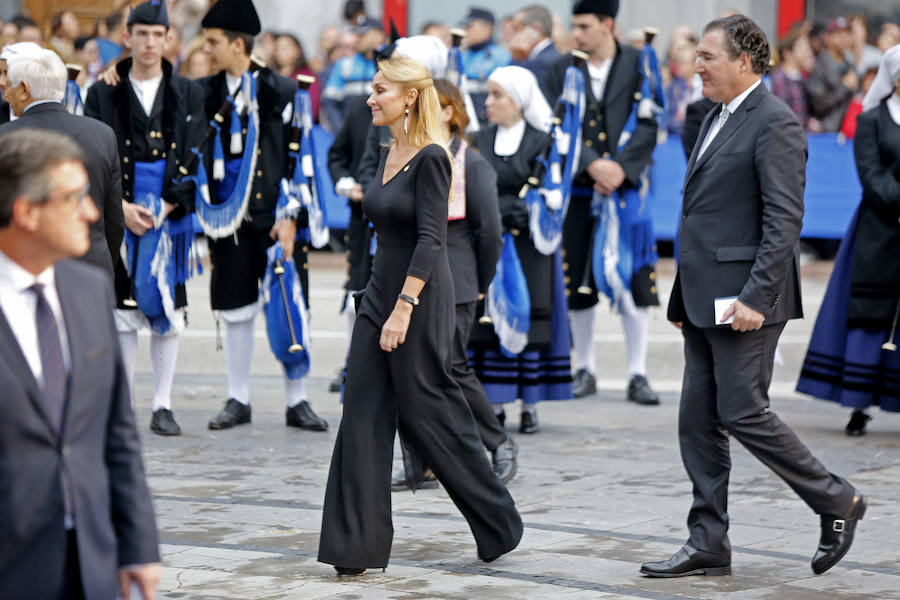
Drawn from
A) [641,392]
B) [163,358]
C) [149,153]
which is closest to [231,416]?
[163,358]

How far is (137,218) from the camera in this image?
8203mm

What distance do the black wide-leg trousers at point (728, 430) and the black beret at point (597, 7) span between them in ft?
13.7

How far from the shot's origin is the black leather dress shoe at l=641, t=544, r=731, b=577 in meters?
5.50

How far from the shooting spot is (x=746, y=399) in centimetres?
544

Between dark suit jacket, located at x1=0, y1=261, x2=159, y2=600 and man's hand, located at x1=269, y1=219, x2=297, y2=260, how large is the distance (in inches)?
200

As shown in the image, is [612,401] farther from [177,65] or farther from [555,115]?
[177,65]

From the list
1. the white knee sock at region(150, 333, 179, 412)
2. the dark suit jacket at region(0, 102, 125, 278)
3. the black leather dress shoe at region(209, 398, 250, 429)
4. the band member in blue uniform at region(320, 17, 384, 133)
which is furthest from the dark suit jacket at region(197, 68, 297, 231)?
the band member in blue uniform at region(320, 17, 384, 133)

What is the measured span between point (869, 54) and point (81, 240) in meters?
14.4

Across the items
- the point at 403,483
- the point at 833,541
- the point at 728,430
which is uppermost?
the point at 728,430

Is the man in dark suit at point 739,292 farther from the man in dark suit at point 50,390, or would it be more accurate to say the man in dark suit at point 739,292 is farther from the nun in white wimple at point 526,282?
the man in dark suit at point 50,390

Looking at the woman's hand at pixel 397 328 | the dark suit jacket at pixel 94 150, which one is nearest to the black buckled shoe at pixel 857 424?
the woman's hand at pixel 397 328

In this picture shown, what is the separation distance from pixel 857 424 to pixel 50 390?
19.7 ft

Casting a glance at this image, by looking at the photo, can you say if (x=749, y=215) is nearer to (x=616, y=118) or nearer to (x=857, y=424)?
(x=857, y=424)

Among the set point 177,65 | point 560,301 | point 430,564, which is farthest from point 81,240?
point 177,65
